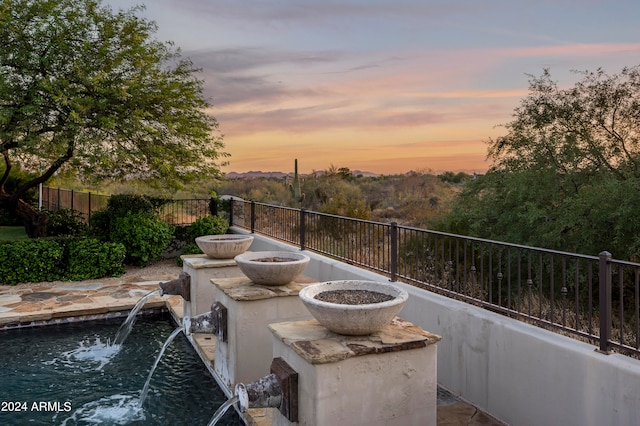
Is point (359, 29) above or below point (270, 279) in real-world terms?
above

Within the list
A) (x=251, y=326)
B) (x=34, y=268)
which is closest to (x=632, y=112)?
(x=251, y=326)

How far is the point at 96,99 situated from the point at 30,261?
→ 11.3 feet

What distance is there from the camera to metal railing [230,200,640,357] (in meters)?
3.61

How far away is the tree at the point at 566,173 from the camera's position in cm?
879

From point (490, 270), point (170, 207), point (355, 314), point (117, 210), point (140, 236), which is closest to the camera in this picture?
point (355, 314)

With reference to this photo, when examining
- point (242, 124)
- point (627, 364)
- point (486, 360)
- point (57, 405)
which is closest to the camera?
point (627, 364)

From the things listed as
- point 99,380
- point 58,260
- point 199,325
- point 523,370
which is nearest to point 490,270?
point 523,370

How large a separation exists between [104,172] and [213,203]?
2647 mm

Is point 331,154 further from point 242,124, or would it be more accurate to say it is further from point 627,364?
point 627,364

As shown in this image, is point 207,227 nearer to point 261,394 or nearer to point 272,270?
point 272,270

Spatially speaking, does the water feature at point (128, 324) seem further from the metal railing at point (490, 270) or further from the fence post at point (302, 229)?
the metal railing at point (490, 270)

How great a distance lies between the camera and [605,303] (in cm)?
314

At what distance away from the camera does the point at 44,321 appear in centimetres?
696

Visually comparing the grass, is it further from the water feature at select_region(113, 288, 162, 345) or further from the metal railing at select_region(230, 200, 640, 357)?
the water feature at select_region(113, 288, 162, 345)
